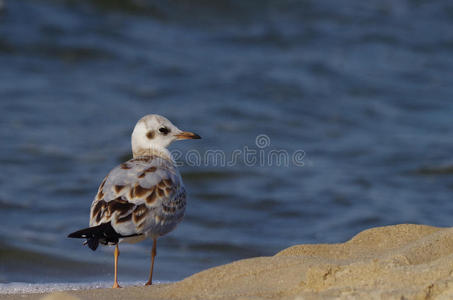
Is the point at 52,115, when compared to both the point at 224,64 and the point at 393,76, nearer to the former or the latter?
the point at 224,64

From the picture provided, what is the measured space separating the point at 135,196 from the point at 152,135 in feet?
3.55

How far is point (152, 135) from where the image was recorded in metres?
5.96

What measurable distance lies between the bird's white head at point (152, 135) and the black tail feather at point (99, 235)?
1.32 metres

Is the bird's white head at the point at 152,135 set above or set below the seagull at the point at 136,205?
above

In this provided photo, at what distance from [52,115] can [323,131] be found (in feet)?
13.7

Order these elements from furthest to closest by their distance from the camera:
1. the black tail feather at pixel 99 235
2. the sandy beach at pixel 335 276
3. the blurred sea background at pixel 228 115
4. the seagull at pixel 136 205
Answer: the blurred sea background at pixel 228 115 → the seagull at pixel 136 205 → the black tail feather at pixel 99 235 → the sandy beach at pixel 335 276

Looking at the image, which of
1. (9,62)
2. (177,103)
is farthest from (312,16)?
(9,62)

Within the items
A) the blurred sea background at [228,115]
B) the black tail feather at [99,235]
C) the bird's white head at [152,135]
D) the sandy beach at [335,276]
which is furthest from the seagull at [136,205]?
the blurred sea background at [228,115]

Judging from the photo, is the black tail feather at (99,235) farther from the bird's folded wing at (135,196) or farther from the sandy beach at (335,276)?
the sandy beach at (335,276)

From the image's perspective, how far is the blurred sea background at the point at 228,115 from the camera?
307 inches

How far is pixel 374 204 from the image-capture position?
8.62 metres

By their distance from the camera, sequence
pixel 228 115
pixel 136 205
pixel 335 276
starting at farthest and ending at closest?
pixel 228 115
pixel 136 205
pixel 335 276

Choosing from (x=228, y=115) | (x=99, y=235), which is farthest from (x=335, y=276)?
(x=228, y=115)

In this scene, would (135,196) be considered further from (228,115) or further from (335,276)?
(228,115)
